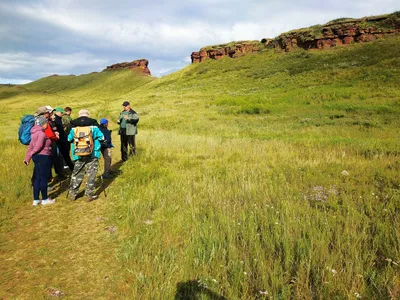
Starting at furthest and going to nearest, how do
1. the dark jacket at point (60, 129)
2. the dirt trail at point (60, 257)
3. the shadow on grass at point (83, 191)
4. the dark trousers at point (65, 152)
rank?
the dark trousers at point (65, 152), the dark jacket at point (60, 129), the shadow on grass at point (83, 191), the dirt trail at point (60, 257)

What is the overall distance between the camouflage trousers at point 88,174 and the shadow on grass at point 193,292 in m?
3.77

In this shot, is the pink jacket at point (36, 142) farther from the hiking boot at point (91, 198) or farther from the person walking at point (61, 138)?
the person walking at point (61, 138)

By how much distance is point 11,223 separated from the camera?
463 cm

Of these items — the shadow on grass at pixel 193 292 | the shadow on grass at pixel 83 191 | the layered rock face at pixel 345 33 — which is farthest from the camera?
the layered rock face at pixel 345 33

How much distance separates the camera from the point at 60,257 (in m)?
3.61

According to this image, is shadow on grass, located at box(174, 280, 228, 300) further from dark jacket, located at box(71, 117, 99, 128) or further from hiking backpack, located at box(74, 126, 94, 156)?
dark jacket, located at box(71, 117, 99, 128)

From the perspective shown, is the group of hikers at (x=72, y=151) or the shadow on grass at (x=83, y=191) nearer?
the group of hikers at (x=72, y=151)

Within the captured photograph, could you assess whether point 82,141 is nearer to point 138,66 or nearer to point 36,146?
point 36,146

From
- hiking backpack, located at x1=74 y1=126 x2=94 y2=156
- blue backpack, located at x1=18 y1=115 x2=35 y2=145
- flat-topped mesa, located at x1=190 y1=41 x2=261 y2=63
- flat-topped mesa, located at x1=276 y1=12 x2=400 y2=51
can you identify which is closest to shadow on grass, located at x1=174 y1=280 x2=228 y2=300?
hiking backpack, located at x1=74 y1=126 x2=94 y2=156

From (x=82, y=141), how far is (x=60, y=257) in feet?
8.84

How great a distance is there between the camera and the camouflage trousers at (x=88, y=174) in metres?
5.73

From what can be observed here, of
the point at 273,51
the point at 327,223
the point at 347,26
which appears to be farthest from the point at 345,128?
the point at 273,51

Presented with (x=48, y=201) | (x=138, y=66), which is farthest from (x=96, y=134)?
(x=138, y=66)

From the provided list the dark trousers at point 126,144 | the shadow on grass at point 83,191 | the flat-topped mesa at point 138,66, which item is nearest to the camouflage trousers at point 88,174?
the shadow on grass at point 83,191
